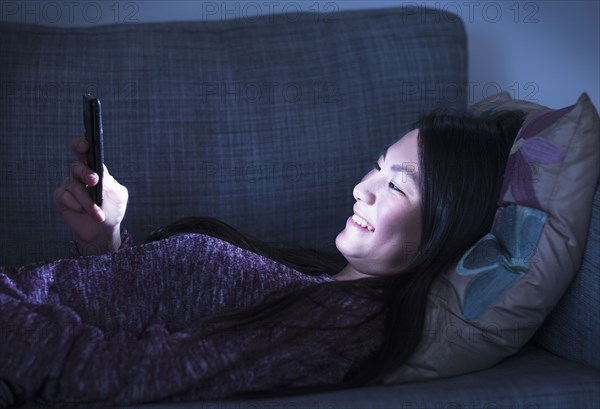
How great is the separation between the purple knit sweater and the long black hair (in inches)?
0.8

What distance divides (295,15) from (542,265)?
0.86 metres

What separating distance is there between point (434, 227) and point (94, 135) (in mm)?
578

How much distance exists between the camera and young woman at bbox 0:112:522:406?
3.53 ft

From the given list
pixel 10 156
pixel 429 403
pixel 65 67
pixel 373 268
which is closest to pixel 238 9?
pixel 65 67

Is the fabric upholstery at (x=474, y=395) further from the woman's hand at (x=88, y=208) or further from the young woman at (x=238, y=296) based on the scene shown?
the woman's hand at (x=88, y=208)

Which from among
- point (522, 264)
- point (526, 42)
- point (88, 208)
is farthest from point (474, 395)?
point (526, 42)

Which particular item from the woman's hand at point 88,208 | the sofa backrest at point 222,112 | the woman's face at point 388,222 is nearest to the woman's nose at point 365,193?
the woman's face at point 388,222

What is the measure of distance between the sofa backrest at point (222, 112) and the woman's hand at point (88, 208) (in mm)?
172

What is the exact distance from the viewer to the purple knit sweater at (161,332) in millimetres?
1063

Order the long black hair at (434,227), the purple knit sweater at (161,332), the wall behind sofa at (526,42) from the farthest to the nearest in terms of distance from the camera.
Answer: the wall behind sofa at (526,42)
the long black hair at (434,227)
the purple knit sweater at (161,332)

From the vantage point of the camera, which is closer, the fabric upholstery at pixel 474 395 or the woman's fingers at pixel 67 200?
the fabric upholstery at pixel 474 395

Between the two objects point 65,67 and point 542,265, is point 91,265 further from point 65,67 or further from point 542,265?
point 542,265

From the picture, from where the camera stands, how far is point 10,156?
1.57 metres

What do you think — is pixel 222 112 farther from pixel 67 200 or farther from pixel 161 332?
pixel 161 332
